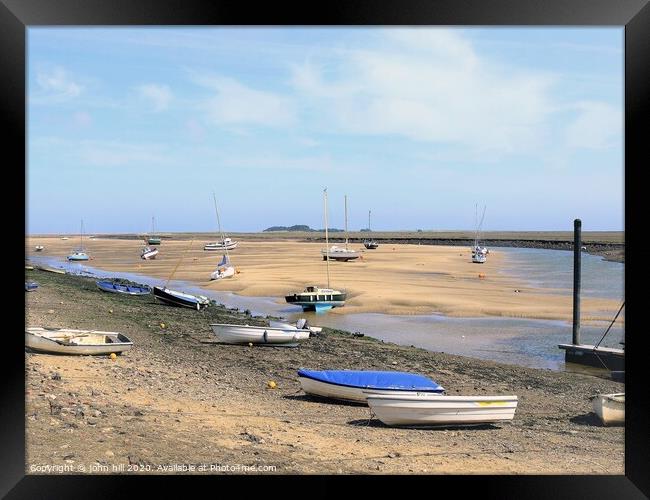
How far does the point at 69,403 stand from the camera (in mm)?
6324

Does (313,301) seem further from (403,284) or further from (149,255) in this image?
(149,255)

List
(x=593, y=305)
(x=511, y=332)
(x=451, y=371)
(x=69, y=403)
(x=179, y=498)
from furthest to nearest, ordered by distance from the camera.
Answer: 1. (x=593, y=305)
2. (x=511, y=332)
3. (x=451, y=371)
4. (x=69, y=403)
5. (x=179, y=498)

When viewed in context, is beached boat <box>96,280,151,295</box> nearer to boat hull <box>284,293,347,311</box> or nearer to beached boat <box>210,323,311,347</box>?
boat hull <box>284,293,347,311</box>

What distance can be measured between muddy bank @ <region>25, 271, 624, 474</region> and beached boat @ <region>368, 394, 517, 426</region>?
121mm

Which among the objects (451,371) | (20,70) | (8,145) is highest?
(20,70)

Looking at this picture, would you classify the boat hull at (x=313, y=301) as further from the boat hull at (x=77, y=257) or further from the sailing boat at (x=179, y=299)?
the boat hull at (x=77, y=257)

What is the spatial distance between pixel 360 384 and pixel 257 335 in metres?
3.92

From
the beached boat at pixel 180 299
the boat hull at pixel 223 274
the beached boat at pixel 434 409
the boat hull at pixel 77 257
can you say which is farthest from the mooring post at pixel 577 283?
the boat hull at pixel 77 257

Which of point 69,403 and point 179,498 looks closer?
point 179,498

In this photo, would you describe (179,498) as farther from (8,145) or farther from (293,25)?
(293,25)

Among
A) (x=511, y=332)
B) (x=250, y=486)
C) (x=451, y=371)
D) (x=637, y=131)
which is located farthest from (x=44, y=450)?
(x=511, y=332)

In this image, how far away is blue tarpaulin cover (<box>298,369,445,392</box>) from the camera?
7.25 metres

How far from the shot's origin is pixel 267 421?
6598 millimetres

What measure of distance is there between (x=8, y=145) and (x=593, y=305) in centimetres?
1679
